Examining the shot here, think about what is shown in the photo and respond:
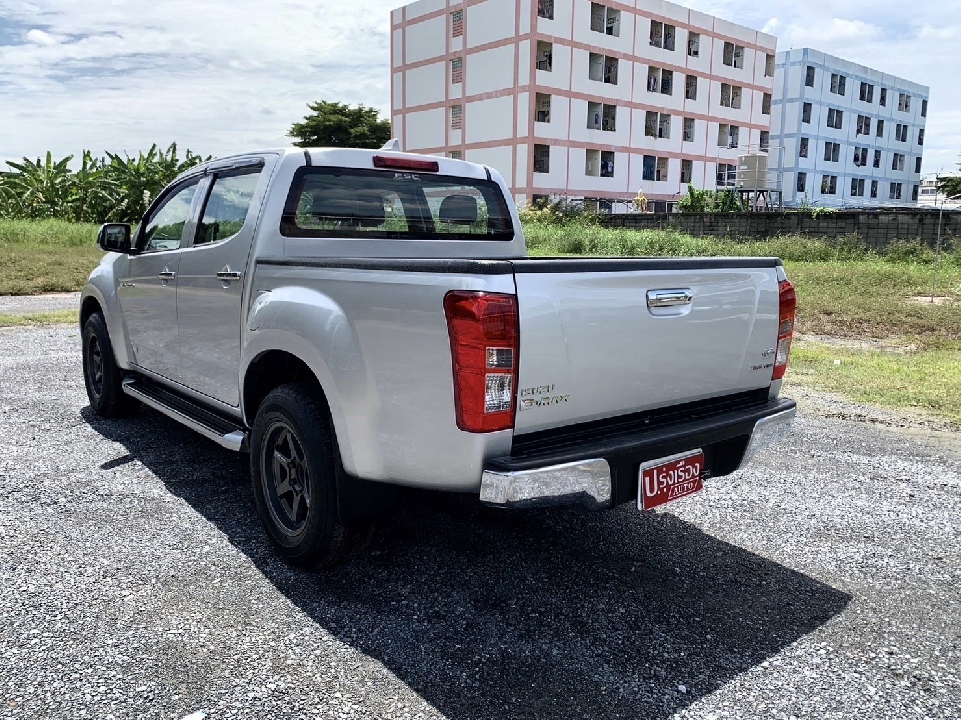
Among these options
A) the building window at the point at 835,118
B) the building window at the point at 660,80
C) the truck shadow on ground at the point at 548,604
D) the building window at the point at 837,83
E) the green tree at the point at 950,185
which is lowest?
the truck shadow on ground at the point at 548,604

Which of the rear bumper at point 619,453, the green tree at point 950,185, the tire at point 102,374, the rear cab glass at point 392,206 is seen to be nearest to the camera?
the rear bumper at point 619,453

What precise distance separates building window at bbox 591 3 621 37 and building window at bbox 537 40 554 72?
3.36 metres

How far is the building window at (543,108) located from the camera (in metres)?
42.3

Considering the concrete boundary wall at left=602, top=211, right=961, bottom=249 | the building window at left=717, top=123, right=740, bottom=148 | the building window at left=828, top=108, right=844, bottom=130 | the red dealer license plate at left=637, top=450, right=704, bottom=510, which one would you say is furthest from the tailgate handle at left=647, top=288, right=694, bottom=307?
the building window at left=828, top=108, right=844, bottom=130

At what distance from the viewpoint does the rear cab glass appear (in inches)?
166

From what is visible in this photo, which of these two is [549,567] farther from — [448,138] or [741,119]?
[741,119]

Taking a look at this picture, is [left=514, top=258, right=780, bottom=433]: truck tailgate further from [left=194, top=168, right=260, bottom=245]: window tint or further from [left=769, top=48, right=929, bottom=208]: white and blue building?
[left=769, top=48, right=929, bottom=208]: white and blue building

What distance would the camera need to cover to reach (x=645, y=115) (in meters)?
47.9

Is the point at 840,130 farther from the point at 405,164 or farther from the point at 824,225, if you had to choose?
the point at 405,164

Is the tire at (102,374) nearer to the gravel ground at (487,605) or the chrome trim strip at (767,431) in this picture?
the gravel ground at (487,605)

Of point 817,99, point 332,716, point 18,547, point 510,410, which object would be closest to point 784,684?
point 510,410

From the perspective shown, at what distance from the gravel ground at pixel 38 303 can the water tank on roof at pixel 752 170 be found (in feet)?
92.3

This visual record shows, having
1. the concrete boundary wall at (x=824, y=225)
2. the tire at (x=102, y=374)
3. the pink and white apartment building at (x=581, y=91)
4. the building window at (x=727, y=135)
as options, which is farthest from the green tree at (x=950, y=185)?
the tire at (x=102, y=374)

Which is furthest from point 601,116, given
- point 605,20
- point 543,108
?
point 605,20
